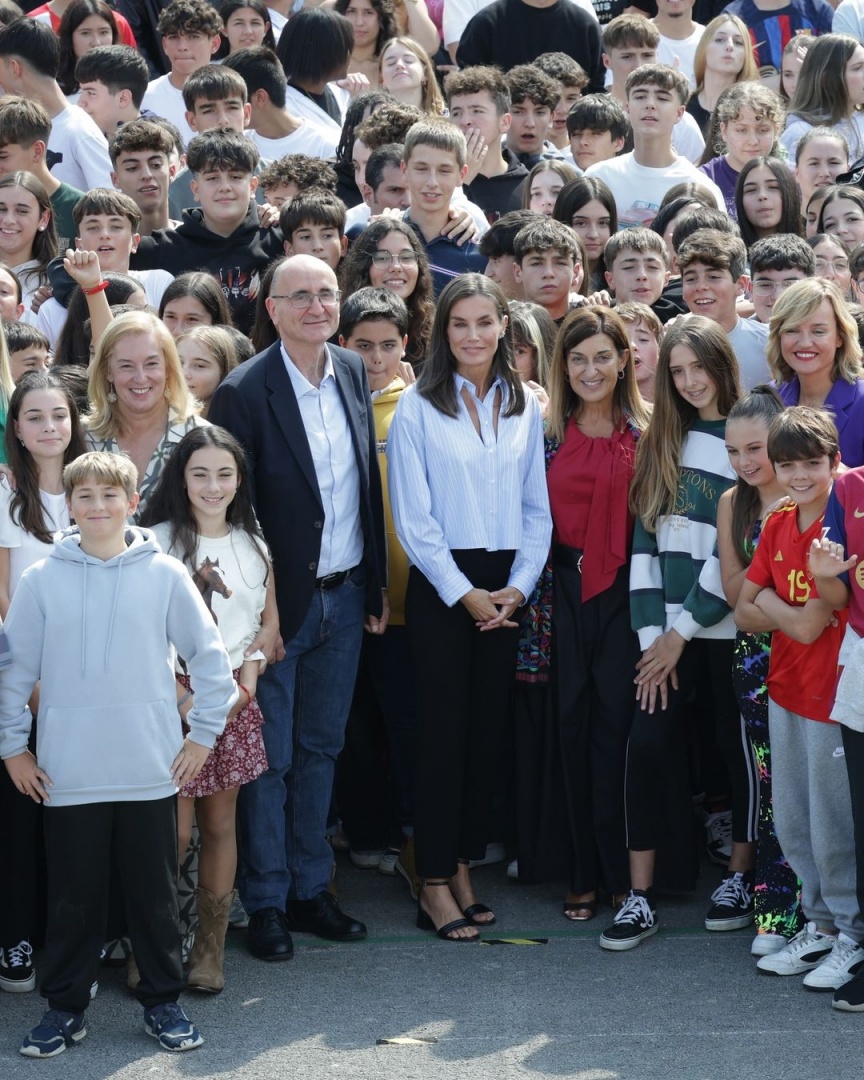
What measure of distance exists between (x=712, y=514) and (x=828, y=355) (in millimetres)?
713

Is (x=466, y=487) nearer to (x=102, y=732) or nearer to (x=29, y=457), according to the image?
(x=29, y=457)

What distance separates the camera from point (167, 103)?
9953 millimetres

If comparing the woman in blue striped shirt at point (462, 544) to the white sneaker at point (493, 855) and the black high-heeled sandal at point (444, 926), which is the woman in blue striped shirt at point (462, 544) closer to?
the black high-heeled sandal at point (444, 926)

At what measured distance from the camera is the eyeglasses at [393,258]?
22.1ft

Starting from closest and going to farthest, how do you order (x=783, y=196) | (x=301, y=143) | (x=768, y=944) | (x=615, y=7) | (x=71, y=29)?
1. (x=768, y=944)
2. (x=783, y=196)
3. (x=301, y=143)
4. (x=71, y=29)
5. (x=615, y=7)

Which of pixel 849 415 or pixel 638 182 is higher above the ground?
pixel 638 182

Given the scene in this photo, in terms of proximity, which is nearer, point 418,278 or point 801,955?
point 801,955

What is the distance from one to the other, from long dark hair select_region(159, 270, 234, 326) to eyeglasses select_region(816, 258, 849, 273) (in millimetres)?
2571

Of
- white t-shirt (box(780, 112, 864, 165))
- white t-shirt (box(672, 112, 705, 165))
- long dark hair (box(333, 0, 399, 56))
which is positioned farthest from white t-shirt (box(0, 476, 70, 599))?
long dark hair (box(333, 0, 399, 56))

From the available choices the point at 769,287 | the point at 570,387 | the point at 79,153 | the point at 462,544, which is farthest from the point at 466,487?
the point at 79,153

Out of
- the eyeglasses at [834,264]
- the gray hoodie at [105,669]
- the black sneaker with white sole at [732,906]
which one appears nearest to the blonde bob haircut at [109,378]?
the gray hoodie at [105,669]

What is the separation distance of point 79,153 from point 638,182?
2.99m

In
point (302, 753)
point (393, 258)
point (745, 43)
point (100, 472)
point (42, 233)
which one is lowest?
point (302, 753)

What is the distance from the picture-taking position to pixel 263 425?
568 centimetres
